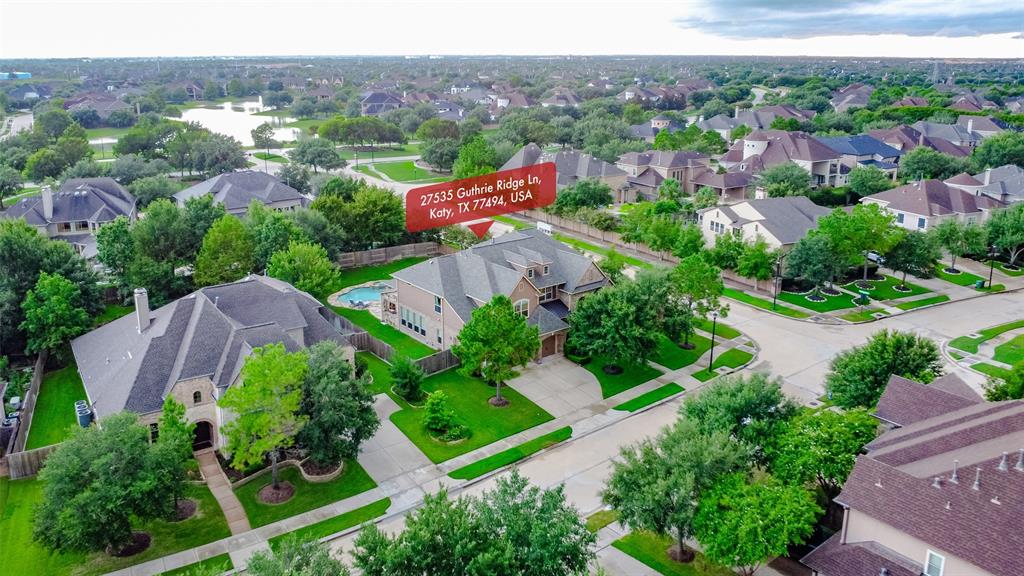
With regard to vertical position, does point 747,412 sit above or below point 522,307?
below

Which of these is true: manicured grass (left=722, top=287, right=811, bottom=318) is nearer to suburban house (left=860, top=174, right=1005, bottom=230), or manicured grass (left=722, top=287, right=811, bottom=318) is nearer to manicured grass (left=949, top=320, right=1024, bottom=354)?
manicured grass (left=949, top=320, right=1024, bottom=354)

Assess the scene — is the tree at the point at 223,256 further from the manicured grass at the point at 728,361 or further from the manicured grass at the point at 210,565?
the manicured grass at the point at 728,361

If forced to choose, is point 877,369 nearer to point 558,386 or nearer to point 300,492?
point 558,386

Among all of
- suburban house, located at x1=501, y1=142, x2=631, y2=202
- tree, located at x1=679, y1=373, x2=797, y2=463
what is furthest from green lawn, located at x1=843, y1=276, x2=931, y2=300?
suburban house, located at x1=501, y1=142, x2=631, y2=202

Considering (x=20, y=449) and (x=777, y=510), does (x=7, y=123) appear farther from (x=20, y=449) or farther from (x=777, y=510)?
(x=777, y=510)

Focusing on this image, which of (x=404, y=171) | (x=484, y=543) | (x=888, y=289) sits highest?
(x=404, y=171)

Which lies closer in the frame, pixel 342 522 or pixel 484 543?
pixel 484 543

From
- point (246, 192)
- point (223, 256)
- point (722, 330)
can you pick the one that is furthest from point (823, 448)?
point (246, 192)

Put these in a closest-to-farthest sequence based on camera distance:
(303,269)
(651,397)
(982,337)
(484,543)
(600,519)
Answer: (484,543) → (600,519) → (651,397) → (982,337) → (303,269)

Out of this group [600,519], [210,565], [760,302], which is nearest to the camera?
[210,565]

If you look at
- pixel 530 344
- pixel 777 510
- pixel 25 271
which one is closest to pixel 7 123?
pixel 25 271
